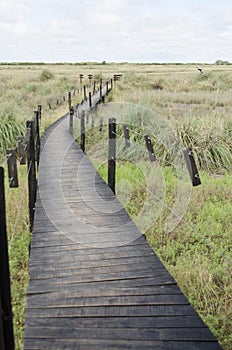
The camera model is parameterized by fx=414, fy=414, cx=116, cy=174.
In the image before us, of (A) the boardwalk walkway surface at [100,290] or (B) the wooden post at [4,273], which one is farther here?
(A) the boardwalk walkway surface at [100,290]

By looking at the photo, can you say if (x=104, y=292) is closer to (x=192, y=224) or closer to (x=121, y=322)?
(x=121, y=322)

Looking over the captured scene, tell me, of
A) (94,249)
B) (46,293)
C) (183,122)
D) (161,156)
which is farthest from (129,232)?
(183,122)

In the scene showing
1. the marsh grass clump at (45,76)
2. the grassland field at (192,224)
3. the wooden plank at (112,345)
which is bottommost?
the grassland field at (192,224)

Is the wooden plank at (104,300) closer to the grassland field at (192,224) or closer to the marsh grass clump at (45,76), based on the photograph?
the grassland field at (192,224)

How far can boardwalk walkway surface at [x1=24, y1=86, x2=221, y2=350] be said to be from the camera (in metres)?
2.64

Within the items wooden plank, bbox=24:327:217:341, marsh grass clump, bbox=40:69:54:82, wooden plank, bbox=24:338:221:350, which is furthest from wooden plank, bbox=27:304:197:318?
marsh grass clump, bbox=40:69:54:82

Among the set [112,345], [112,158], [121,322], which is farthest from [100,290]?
[112,158]

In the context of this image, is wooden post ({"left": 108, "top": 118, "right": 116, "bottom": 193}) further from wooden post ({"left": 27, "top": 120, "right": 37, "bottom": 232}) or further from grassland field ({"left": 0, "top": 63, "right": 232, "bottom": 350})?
wooden post ({"left": 27, "top": 120, "right": 37, "bottom": 232})

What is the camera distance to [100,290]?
3.27m

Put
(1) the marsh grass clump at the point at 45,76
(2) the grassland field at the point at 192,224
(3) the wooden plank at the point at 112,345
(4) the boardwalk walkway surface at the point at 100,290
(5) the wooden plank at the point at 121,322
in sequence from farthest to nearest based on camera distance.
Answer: (1) the marsh grass clump at the point at 45,76, (2) the grassland field at the point at 192,224, (5) the wooden plank at the point at 121,322, (4) the boardwalk walkway surface at the point at 100,290, (3) the wooden plank at the point at 112,345

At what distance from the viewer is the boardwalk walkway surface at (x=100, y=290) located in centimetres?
264

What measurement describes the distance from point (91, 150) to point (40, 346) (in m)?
9.56

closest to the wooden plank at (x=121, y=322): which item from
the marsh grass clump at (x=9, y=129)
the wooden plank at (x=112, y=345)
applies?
the wooden plank at (x=112, y=345)

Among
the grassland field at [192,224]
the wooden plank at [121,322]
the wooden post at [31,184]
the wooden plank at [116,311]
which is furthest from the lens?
the wooden post at [31,184]
